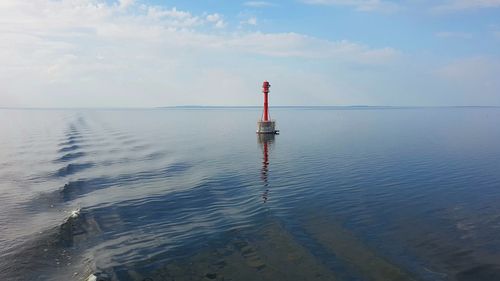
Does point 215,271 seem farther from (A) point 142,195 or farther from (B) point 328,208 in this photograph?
(A) point 142,195

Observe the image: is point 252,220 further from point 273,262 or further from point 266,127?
point 266,127

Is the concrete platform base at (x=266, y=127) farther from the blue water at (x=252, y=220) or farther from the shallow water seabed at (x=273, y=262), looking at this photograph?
the shallow water seabed at (x=273, y=262)

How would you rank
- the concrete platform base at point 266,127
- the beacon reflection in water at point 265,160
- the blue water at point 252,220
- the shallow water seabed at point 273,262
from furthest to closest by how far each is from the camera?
the concrete platform base at point 266,127, the beacon reflection in water at point 265,160, the blue water at point 252,220, the shallow water seabed at point 273,262

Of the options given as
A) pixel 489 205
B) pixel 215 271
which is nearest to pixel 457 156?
pixel 489 205

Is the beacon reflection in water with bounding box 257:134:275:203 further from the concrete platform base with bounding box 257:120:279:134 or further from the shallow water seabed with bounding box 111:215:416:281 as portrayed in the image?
the shallow water seabed with bounding box 111:215:416:281

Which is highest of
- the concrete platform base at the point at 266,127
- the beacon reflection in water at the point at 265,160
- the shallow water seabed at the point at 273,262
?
the concrete platform base at the point at 266,127

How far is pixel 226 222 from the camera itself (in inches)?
968

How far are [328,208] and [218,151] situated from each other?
36400 millimetres

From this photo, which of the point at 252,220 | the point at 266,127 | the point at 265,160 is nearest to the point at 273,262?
the point at 252,220

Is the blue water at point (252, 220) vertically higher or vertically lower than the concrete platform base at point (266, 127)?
lower

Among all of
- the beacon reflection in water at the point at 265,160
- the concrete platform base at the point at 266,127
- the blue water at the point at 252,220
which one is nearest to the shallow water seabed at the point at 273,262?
the blue water at the point at 252,220

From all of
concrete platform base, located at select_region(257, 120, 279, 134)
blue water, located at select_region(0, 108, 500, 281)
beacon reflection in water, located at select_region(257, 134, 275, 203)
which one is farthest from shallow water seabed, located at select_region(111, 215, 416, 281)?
concrete platform base, located at select_region(257, 120, 279, 134)

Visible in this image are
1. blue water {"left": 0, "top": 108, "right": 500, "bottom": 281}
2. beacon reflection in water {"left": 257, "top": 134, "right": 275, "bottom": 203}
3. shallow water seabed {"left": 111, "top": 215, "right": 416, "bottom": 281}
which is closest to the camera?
shallow water seabed {"left": 111, "top": 215, "right": 416, "bottom": 281}

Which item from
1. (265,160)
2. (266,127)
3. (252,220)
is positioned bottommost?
(265,160)
